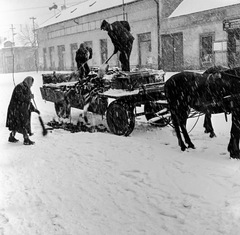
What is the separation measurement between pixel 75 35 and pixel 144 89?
93.3ft

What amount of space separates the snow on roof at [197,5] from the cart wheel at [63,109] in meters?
13.3

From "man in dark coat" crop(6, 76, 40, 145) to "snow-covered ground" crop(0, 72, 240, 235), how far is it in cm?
35

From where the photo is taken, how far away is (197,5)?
2336 cm

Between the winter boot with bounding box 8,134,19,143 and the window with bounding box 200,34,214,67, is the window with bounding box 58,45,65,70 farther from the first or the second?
the winter boot with bounding box 8,134,19,143

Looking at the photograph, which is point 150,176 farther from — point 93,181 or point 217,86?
point 217,86

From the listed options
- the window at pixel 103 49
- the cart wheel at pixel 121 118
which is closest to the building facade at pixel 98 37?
the window at pixel 103 49

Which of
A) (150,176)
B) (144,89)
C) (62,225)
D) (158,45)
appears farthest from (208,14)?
(62,225)

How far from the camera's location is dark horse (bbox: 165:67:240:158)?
6.18m

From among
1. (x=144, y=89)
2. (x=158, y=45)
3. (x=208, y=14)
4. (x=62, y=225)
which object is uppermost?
(x=208, y=14)

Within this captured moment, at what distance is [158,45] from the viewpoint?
990 inches

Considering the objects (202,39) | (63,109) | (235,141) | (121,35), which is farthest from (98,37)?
(235,141)

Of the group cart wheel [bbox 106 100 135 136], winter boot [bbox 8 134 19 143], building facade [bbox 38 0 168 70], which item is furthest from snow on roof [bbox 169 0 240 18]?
winter boot [bbox 8 134 19 143]

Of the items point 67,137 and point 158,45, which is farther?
point 158,45

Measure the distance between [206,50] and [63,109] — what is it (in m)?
14.2
